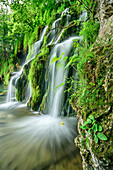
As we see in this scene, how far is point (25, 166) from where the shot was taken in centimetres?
169

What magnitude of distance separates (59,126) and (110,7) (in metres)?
2.85

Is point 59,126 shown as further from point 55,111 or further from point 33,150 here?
point 33,150

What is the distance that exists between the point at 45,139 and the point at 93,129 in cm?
161

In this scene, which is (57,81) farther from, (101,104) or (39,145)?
(101,104)

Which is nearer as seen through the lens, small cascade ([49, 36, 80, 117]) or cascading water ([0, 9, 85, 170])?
cascading water ([0, 9, 85, 170])

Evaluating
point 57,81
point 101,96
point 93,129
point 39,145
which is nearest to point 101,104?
point 101,96

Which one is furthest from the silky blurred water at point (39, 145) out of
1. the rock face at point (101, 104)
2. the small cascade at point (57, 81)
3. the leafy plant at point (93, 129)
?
the leafy plant at point (93, 129)

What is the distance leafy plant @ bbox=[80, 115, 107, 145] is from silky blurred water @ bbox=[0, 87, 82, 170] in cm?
86

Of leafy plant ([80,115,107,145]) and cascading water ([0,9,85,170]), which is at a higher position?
leafy plant ([80,115,107,145])

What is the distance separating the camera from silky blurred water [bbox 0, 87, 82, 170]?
1.72 m

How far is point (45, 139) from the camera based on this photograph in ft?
7.89

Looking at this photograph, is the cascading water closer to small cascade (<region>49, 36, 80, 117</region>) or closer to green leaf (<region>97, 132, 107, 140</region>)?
small cascade (<region>49, 36, 80, 117</region>)

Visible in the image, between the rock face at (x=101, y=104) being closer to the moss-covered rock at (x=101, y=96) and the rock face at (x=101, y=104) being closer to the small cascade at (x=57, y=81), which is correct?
the moss-covered rock at (x=101, y=96)

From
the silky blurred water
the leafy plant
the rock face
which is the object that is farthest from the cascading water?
the leafy plant
